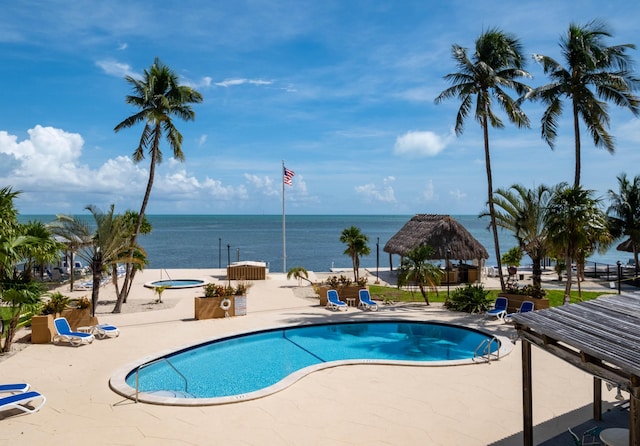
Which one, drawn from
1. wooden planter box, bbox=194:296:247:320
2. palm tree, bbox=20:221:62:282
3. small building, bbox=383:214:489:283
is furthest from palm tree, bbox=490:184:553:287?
palm tree, bbox=20:221:62:282

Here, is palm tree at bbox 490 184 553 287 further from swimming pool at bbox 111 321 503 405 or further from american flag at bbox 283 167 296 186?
american flag at bbox 283 167 296 186

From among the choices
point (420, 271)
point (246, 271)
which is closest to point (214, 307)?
point (420, 271)

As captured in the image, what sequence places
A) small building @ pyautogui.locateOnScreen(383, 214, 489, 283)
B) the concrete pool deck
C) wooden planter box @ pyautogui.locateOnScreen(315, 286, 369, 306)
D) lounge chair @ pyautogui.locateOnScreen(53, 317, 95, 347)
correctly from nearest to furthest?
the concrete pool deck → lounge chair @ pyautogui.locateOnScreen(53, 317, 95, 347) → wooden planter box @ pyautogui.locateOnScreen(315, 286, 369, 306) → small building @ pyautogui.locateOnScreen(383, 214, 489, 283)

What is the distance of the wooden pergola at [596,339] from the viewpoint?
184 inches

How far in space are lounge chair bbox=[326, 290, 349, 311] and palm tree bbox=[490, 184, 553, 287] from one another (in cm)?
735

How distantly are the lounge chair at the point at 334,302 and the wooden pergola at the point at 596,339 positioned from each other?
36.6 ft

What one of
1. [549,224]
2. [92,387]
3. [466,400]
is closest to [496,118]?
[549,224]

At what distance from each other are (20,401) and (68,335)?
4.74 m

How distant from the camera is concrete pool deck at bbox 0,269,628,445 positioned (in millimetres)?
7199

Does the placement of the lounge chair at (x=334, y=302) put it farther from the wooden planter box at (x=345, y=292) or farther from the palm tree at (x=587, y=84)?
the palm tree at (x=587, y=84)

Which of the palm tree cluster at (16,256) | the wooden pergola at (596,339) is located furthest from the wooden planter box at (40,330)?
the wooden pergola at (596,339)

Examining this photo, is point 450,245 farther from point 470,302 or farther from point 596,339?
point 596,339

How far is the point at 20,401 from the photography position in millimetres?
7953

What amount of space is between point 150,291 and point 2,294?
12215mm
